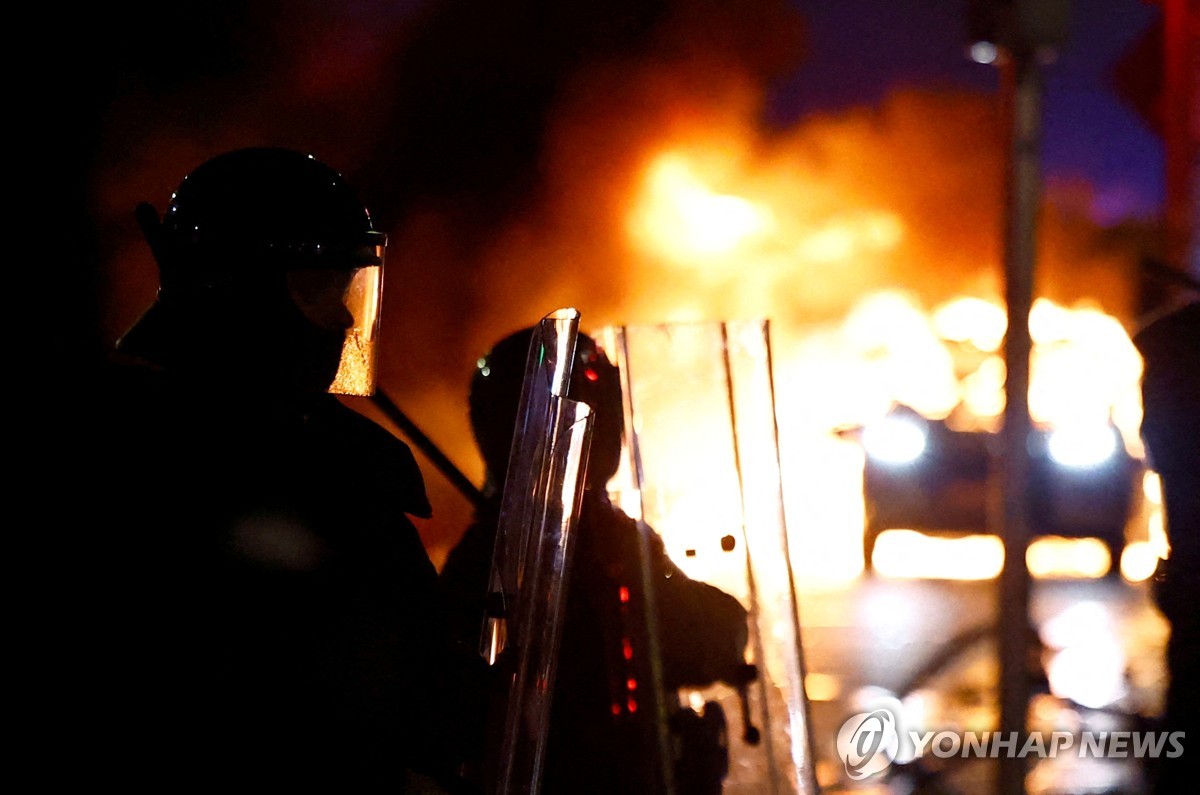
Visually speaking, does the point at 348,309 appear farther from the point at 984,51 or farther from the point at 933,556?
the point at 933,556

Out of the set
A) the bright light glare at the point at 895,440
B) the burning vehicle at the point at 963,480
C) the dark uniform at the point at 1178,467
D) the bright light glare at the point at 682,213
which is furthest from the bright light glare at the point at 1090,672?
the bright light glare at the point at 682,213

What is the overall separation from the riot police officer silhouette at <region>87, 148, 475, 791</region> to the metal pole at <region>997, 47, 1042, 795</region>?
0.88 metres

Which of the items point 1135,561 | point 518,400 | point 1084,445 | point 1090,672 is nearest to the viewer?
point 518,400

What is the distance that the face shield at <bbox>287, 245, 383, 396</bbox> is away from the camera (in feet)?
5.37

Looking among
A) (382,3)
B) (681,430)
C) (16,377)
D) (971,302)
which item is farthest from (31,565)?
(971,302)

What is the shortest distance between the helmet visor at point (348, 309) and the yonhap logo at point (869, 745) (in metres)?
2.60

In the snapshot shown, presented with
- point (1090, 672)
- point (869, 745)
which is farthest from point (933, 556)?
point (869, 745)

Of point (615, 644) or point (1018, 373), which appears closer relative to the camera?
point (1018, 373)

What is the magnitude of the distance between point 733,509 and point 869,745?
2.08 metres

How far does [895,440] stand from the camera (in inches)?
413

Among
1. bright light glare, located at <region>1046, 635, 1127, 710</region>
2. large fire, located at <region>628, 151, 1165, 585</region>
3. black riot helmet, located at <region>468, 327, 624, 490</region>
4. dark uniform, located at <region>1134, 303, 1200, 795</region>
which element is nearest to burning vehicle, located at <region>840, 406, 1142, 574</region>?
large fire, located at <region>628, 151, 1165, 585</region>

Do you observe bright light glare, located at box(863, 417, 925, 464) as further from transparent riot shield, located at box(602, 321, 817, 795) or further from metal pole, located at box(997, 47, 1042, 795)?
metal pole, located at box(997, 47, 1042, 795)

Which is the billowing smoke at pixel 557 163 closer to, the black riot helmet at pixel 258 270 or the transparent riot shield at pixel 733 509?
the transparent riot shield at pixel 733 509

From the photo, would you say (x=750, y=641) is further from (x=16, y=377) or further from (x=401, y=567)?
(x=16, y=377)
